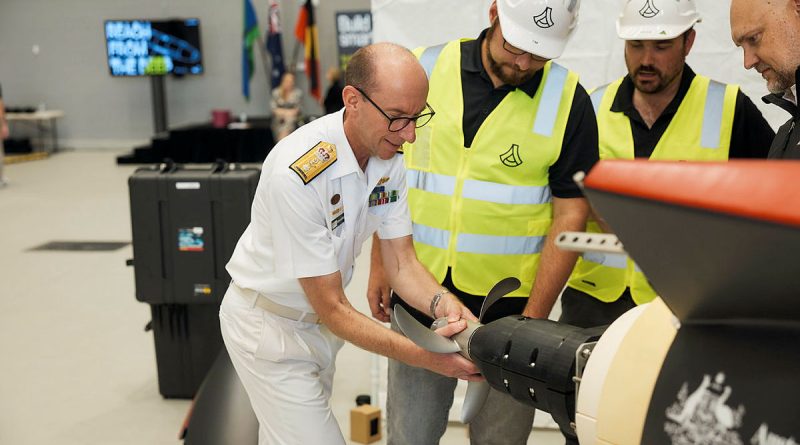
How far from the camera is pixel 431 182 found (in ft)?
7.36

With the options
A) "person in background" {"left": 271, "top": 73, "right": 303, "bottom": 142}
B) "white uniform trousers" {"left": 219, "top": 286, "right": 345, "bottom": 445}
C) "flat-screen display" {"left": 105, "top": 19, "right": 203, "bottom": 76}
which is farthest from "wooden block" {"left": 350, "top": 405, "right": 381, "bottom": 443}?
"flat-screen display" {"left": 105, "top": 19, "right": 203, "bottom": 76}

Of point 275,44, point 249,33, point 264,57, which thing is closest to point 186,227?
point 275,44

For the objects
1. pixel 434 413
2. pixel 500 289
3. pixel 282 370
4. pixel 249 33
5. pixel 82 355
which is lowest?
pixel 82 355

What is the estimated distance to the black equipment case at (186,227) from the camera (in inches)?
146

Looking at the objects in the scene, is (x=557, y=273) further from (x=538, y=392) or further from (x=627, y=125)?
(x=538, y=392)

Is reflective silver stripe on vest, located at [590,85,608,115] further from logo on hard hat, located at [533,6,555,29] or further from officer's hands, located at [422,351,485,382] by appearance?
officer's hands, located at [422,351,485,382]

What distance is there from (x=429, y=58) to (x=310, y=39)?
11452mm

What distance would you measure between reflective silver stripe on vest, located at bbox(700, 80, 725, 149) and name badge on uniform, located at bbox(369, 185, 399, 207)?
92 cm

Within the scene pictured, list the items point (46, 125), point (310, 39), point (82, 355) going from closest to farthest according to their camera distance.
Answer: point (82, 355)
point (310, 39)
point (46, 125)

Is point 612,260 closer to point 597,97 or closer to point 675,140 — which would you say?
point 675,140

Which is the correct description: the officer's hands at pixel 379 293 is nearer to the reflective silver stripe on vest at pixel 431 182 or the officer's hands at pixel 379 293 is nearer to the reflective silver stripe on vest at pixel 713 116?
the reflective silver stripe on vest at pixel 431 182

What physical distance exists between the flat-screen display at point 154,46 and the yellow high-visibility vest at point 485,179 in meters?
12.5

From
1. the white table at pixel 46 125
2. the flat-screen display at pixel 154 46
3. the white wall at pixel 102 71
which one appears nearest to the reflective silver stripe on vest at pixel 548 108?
the white wall at pixel 102 71

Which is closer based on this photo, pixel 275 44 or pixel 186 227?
pixel 186 227
